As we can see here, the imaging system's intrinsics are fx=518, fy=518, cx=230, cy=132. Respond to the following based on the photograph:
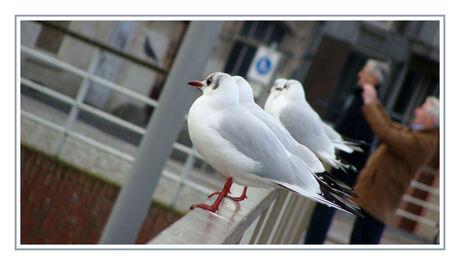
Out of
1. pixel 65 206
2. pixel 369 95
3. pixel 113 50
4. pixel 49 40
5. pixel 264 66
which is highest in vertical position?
pixel 264 66

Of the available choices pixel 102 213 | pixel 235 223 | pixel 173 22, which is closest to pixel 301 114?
pixel 235 223

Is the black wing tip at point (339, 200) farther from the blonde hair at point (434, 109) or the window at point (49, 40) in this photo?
the window at point (49, 40)

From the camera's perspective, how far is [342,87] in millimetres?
10711

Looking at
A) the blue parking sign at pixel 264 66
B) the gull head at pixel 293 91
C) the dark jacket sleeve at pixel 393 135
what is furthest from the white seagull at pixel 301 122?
the blue parking sign at pixel 264 66

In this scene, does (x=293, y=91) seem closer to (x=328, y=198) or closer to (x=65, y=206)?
(x=328, y=198)

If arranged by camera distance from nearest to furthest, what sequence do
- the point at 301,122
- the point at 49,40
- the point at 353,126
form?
the point at 301,122 → the point at 353,126 → the point at 49,40

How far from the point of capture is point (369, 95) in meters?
2.90

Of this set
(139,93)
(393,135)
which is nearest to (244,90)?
(393,135)

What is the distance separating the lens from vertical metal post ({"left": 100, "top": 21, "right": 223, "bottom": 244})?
302cm

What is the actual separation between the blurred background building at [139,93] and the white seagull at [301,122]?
2415mm

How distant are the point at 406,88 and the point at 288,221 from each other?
9684 millimetres

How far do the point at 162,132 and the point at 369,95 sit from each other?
1209mm

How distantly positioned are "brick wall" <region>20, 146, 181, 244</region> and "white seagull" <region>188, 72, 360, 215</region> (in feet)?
10.4

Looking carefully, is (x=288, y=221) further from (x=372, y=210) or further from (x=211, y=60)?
(x=211, y=60)
